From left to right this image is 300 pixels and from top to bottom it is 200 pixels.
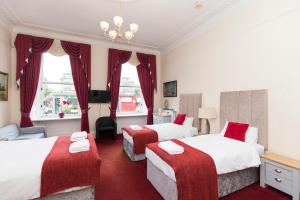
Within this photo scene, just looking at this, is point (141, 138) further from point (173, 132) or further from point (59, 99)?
point (59, 99)

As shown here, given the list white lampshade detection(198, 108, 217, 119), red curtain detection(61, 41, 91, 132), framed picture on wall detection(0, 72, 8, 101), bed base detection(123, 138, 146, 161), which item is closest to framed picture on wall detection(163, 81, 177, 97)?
white lampshade detection(198, 108, 217, 119)

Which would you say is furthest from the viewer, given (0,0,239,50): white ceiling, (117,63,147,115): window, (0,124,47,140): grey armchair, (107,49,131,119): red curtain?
(117,63,147,115): window

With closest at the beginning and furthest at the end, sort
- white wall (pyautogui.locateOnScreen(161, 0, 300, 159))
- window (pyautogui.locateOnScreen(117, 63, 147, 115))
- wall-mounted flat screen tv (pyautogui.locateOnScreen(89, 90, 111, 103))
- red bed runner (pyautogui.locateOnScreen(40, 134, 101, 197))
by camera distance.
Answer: red bed runner (pyautogui.locateOnScreen(40, 134, 101, 197)), white wall (pyautogui.locateOnScreen(161, 0, 300, 159)), wall-mounted flat screen tv (pyautogui.locateOnScreen(89, 90, 111, 103)), window (pyautogui.locateOnScreen(117, 63, 147, 115))

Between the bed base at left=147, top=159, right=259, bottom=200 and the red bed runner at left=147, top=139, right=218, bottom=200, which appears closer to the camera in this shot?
the red bed runner at left=147, top=139, right=218, bottom=200

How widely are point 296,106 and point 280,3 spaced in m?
1.67

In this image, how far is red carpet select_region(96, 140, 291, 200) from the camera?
6.93 feet

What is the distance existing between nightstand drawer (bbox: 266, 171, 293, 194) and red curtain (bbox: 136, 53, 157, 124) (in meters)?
3.94

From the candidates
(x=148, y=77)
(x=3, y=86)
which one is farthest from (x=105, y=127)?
(x=3, y=86)

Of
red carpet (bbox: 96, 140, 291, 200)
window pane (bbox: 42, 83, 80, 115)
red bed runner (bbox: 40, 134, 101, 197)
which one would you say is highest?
window pane (bbox: 42, 83, 80, 115)

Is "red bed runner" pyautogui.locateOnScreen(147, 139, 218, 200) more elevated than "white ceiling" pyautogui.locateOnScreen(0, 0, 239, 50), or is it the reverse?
"white ceiling" pyautogui.locateOnScreen(0, 0, 239, 50)

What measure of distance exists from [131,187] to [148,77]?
410cm

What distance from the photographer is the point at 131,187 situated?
2.36 meters

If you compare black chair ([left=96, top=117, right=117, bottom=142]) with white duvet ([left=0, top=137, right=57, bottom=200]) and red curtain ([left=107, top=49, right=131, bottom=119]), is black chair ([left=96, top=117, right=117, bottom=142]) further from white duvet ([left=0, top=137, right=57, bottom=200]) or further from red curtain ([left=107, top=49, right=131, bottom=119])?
white duvet ([left=0, top=137, right=57, bottom=200])

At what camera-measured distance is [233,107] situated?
3.11 m
